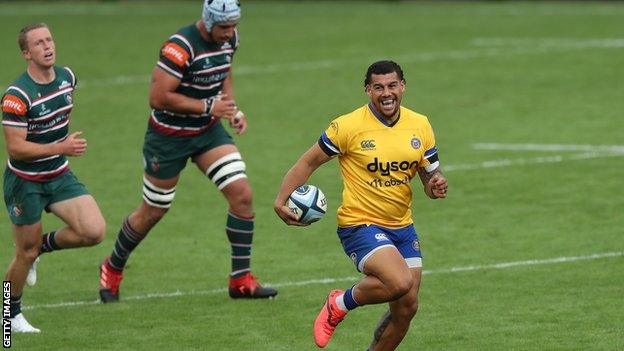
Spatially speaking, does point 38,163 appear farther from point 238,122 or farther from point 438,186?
point 438,186

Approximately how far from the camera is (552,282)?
46.6ft

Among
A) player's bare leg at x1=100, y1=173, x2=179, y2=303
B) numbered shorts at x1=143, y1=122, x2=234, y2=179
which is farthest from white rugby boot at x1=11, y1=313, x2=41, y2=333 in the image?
numbered shorts at x1=143, y1=122, x2=234, y2=179

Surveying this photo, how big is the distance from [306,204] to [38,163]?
2.79 meters

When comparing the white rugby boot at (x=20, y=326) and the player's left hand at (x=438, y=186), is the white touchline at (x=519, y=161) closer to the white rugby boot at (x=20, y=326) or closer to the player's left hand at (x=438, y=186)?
the white rugby boot at (x=20, y=326)

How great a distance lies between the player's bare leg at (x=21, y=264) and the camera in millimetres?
12906

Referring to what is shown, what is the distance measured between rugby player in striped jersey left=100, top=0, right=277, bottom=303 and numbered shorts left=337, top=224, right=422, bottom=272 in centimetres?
277

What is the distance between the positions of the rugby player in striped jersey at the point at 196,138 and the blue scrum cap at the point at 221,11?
38mm

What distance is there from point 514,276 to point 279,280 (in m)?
2.27

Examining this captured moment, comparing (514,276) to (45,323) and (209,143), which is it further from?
(45,323)

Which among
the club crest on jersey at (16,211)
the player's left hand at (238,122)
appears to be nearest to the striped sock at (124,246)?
the player's left hand at (238,122)

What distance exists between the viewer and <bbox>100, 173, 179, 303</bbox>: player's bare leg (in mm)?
14203

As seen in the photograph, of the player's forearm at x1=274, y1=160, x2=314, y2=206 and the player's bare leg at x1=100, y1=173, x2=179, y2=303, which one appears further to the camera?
the player's bare leg at x1=100, y1=173, x2=179, y2=303

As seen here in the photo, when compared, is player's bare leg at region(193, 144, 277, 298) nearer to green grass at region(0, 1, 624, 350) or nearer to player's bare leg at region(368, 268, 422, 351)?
green grass at region(0, 1, 624, 350)

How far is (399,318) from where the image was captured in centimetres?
1120
